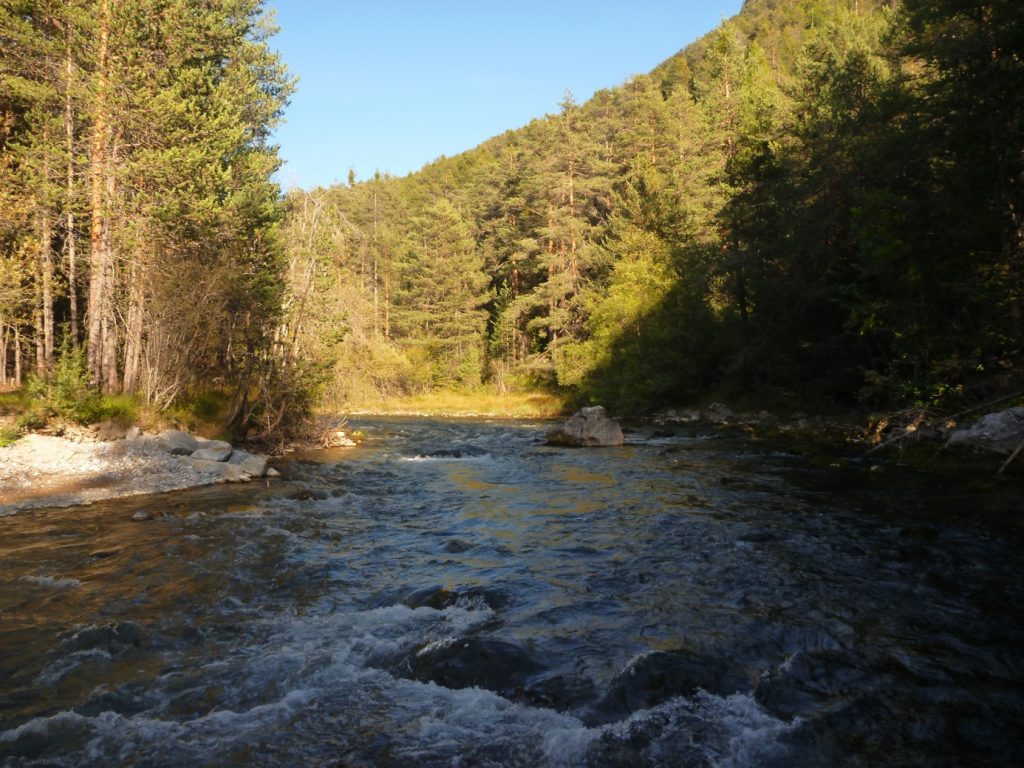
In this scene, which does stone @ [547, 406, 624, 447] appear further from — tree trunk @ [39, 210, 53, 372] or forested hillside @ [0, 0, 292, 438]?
tree trunk @ [39, 210, 53, 372]

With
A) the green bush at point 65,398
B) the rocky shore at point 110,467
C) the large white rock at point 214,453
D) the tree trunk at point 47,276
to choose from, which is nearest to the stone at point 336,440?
the rocky shore at point 110,467

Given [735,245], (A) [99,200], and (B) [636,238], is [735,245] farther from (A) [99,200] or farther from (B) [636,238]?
(A) [99,200]

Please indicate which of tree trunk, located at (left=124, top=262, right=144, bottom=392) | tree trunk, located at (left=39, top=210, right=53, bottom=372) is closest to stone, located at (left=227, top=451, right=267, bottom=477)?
tree trunk, located at (left=124, top=262, right=144, bottom=392)

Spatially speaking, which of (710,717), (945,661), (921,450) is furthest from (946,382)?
(710,717)

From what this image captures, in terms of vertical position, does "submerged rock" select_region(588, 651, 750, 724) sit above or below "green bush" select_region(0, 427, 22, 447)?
below

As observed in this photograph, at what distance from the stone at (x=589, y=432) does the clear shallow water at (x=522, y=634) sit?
457 inches

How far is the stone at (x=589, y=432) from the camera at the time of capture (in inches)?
963

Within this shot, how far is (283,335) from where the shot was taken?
21.8m

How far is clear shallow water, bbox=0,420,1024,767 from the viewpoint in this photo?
189 inches

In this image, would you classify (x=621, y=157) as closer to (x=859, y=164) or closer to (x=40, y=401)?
(x=859, y=164)

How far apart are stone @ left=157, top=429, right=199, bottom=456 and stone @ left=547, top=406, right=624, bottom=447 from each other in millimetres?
13221

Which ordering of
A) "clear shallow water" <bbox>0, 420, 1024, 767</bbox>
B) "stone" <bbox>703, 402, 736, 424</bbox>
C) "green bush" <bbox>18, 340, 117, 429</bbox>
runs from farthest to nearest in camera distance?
1. "stone" <bbox>703, 402, 736, 424</bbox>
2. "green bush" <bbox>18, 340, 117, 429</bbox>
3. "clear shallow water" <bbox>0, 420, 1024, 767</bbox>

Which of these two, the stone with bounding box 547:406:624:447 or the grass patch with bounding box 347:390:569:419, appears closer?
the stone with bounding box 547:406:624:447

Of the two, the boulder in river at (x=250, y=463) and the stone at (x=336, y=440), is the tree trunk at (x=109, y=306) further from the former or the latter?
the stone at (x=336, y=440)
